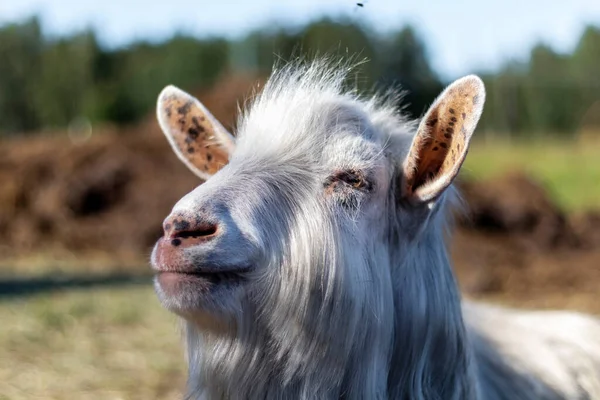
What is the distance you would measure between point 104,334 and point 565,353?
12.3 ft

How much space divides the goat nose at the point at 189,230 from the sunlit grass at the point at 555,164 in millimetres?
17314

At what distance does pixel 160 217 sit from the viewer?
12055 mm

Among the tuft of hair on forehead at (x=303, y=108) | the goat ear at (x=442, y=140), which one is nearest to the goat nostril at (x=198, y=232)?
the tuft of hair on forehead at (x=303, y=108)

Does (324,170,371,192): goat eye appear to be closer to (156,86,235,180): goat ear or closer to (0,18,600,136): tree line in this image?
(156,86,235,180): goat ear

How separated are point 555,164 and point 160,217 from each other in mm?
17467

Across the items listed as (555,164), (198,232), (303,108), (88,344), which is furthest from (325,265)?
(555,164)

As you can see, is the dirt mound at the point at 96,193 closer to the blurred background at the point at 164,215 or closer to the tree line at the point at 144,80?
the blurred background at the point at 164,215

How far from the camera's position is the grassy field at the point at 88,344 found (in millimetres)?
4719

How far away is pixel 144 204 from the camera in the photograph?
1262 centimetres

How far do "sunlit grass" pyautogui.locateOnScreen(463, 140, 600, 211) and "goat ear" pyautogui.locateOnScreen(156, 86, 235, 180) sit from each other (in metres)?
16.4

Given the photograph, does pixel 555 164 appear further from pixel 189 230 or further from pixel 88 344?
pixel 189 230

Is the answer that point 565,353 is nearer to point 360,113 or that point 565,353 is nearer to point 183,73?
point 360,113

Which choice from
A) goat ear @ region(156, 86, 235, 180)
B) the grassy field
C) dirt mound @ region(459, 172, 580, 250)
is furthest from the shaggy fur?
dirt mound @ region(459, 172, 580, 250)

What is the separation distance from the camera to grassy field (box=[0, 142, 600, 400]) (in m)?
4.72
